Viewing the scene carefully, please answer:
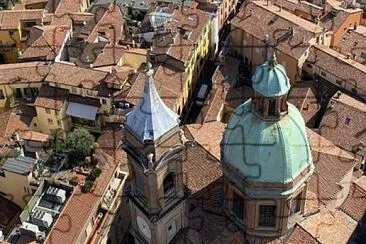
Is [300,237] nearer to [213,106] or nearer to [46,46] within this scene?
[213,106]

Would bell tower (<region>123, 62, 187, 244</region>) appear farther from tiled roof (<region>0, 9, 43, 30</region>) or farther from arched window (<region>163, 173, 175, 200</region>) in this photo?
tiled roof (<region>0, 9, 43, 30</region>)

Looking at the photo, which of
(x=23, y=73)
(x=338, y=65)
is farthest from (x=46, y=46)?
(x=338, y=65)

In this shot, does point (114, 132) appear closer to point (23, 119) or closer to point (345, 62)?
point (23, 119)

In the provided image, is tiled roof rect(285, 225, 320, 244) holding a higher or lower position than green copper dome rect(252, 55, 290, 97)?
lower

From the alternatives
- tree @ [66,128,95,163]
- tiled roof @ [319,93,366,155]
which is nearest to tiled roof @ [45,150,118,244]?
tree @ [66,128,95,163]

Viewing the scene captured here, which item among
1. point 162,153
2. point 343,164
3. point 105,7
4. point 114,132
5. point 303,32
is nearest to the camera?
point 162,153

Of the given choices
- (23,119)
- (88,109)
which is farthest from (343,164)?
(23,119)
